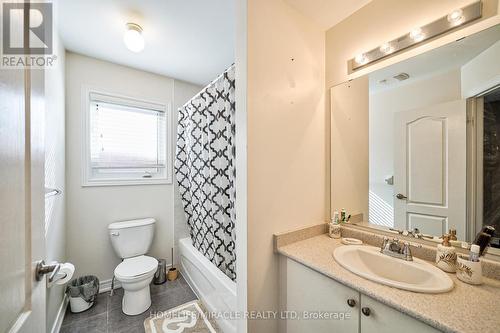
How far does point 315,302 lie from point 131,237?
187cm

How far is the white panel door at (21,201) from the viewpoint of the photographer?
0.47m

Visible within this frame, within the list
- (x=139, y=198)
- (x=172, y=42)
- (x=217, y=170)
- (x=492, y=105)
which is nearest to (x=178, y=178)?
(x=139, y=198)

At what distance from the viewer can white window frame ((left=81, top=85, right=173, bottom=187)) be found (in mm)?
1968

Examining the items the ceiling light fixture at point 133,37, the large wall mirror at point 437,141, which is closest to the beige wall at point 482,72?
the large wall mirror at point 437,141

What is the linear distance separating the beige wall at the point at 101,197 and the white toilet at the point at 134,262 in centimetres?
16

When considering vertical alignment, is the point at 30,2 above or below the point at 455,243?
above

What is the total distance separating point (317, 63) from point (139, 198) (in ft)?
7.28

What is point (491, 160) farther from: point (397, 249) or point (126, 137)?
point (126, 137)

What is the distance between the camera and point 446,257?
2.88 ft

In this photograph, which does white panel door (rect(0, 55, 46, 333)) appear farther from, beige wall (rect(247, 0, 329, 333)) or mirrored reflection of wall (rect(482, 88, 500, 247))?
mirrored reflection of wall (rect(482, 88, 500, 247))

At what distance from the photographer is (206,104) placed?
5.71ft

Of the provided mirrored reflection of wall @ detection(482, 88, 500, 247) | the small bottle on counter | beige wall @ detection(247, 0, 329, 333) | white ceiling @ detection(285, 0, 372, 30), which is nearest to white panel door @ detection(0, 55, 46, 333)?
beige wall @ detection(247, 0, 329, 333)

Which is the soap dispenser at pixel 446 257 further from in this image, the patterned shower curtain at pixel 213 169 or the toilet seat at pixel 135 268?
the toilet seat at pixel 135 268

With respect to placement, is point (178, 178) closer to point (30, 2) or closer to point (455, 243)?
point (30, 2)
